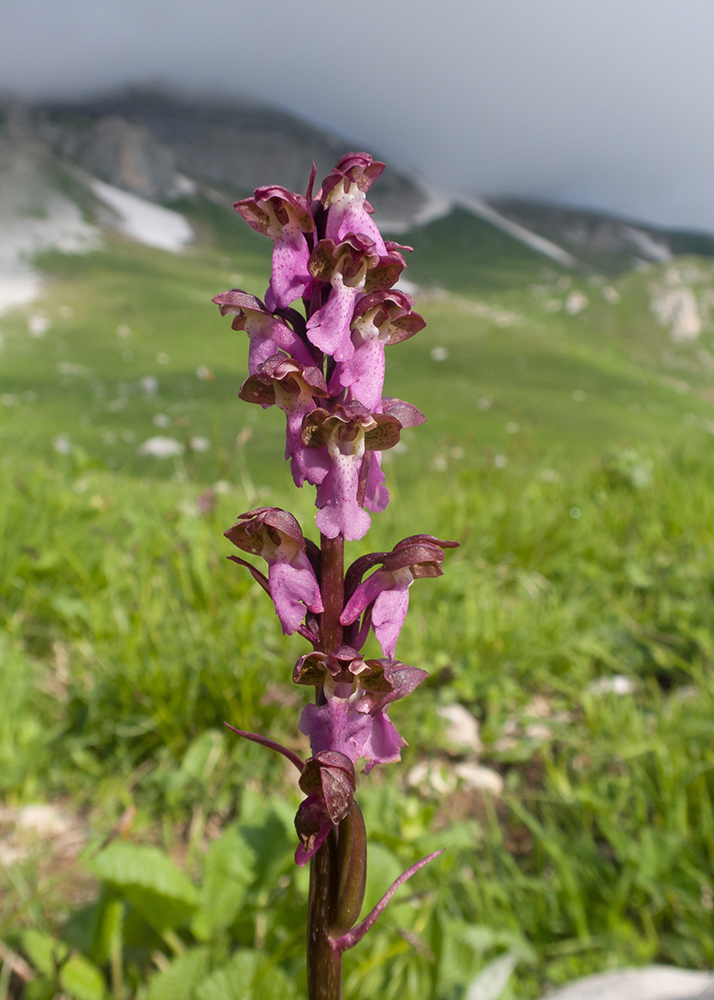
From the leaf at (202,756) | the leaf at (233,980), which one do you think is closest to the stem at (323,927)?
the leaf at (233,980)

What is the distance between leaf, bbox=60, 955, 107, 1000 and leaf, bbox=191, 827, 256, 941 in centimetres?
25

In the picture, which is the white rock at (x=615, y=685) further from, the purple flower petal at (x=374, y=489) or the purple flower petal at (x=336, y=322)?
the purple flower petal at (x=336, y=322)

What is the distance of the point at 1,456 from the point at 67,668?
2.38 metres

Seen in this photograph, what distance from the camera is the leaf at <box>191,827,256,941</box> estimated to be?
5.90ft

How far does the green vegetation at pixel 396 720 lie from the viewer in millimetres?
1780

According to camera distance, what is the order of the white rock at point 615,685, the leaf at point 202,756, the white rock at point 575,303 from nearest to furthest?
the leaf at point 202,756
the white rock at point 615,685
the white rock at point 575,303

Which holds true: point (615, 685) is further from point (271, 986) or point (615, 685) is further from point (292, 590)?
point (292, 590)

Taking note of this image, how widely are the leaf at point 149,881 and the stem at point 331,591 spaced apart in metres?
1.12

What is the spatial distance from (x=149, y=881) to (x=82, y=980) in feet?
0.87

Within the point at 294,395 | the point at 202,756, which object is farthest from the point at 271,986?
the point at 294,395

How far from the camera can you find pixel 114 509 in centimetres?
436

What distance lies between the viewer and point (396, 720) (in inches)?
112

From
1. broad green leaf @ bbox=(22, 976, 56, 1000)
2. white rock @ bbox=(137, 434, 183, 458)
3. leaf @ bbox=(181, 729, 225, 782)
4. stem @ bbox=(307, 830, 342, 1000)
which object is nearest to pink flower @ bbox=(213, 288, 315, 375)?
stem @ bbox=(307, 830, 342, 1000)

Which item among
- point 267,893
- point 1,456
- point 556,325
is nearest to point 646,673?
point 267,893
